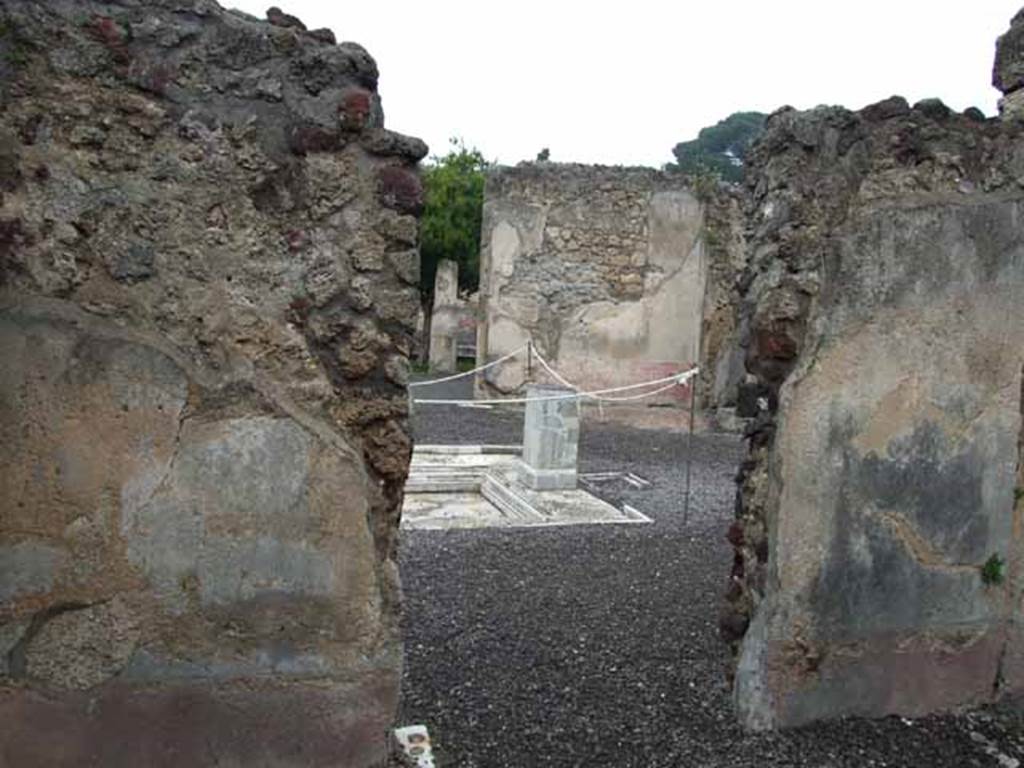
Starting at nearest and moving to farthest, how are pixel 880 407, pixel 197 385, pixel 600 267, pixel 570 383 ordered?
1. pixel 197 385
2. pixel 880 407
3. pixel 570 383
4. pixel 600 267

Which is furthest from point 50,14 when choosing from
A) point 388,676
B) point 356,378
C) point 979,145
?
point 979,145

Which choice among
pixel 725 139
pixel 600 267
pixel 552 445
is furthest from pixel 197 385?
pixel 725 139

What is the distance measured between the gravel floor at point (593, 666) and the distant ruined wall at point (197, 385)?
67 cm

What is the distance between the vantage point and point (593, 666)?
3727 millimetres

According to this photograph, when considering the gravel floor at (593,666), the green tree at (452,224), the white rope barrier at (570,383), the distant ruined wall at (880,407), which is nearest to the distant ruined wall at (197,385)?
the gravel floor at (593,666)

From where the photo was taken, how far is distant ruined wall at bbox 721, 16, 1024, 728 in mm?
3141

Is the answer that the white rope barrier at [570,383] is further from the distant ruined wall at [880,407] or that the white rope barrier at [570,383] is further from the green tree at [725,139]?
the green tree at [725,139]

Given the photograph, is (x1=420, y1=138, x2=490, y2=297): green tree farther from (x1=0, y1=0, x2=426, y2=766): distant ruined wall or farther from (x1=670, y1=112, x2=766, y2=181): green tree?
(x1=670, y1=112, x2=766, y2=181): green tree

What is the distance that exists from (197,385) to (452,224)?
19983 mm

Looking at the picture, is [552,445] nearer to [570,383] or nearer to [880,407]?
[570,383]

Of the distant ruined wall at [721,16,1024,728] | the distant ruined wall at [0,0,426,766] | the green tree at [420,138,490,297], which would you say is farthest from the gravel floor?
the green tree at [420,138,490,297]

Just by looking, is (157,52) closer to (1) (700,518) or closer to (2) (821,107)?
(2) (821,107)

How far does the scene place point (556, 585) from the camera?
15.8 ft

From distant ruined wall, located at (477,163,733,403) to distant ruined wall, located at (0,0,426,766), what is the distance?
962cm
